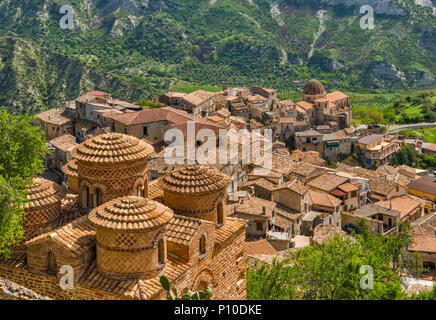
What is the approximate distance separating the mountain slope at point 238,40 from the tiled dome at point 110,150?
107 metres

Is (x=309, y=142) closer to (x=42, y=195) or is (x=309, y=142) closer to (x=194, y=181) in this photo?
(x=194, y=181)

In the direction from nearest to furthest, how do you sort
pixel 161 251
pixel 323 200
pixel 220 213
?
1. pixel 161 251
2. pixel 220 213
3. pixel 323 200

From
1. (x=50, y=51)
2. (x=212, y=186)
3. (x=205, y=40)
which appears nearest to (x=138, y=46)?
(x=205, y=40)

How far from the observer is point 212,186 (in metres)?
19.1

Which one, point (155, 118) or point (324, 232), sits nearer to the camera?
point (324, 232)

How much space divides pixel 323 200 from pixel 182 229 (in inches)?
1378

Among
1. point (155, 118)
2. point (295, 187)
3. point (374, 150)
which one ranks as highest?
point (155, 118)

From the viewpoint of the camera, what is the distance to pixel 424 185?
64.1 meters

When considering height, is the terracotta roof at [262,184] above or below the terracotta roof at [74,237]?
below

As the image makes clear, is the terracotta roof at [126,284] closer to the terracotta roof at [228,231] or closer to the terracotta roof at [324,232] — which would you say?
the terracotta roof at [228,231]

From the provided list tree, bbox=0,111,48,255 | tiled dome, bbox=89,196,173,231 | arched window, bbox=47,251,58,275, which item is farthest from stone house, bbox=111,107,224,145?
arched window, bbox=47,251,58,275

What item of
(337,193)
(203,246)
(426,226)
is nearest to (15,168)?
(203,246)

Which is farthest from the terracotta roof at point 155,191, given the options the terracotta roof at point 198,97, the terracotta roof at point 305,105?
the terracotta roof at point 305,105

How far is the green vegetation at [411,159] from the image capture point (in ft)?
266
